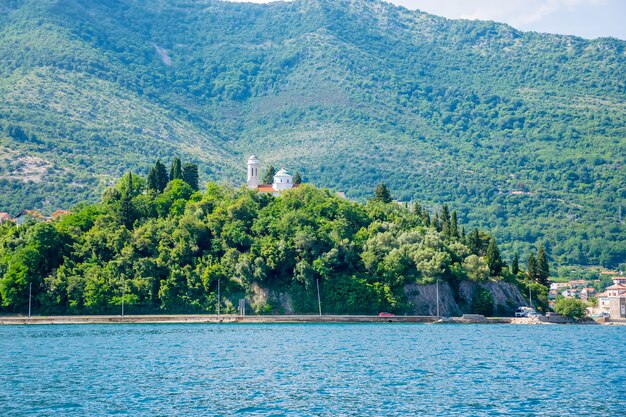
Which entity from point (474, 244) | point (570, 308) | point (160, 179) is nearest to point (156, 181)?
point (160, 179)

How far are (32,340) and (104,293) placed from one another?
33526mm

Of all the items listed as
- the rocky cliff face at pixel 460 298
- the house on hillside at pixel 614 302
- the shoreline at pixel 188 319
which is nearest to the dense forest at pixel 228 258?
the rocky cliff face at pixel 460 298

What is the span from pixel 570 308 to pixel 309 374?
78.2m

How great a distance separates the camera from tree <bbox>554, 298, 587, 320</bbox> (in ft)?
425

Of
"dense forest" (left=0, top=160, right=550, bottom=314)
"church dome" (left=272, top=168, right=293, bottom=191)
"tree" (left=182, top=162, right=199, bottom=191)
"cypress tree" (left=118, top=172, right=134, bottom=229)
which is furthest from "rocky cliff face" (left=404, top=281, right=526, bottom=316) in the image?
"tree" (left=182, top=162, right=199, bottom=191)

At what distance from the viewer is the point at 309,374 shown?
5775cm

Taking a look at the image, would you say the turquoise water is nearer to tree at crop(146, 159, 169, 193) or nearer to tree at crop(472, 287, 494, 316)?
tree at crop(472, 287, 494, 316)

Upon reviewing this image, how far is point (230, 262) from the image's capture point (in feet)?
398

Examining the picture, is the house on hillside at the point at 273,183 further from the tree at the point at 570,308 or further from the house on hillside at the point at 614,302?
the house on hillside at the point at 614,302

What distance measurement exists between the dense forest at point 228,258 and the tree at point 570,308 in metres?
3.42

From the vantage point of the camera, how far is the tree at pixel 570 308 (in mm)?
129575

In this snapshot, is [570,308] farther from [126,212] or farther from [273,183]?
[126,212]

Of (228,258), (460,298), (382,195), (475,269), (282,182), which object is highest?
(282,182)

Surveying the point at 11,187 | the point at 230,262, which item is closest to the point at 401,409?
the point at 230,262
